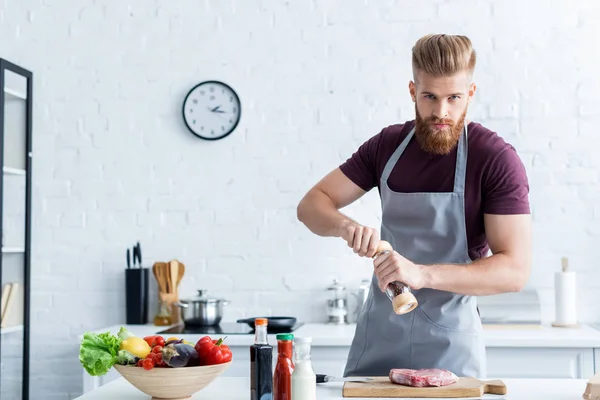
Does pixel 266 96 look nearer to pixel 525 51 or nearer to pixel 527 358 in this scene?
pixel 525 51

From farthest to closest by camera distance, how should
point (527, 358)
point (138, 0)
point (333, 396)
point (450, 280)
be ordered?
1. point (138, 0)
2. point (527, 358)
3. point (450, 280)
4. point (333, 396)

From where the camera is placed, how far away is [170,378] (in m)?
1.94

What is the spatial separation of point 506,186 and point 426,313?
459mm

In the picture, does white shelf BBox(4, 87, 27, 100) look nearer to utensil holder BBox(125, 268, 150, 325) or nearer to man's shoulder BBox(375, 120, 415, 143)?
utensil holder BBox(125, 268, 150, 325)

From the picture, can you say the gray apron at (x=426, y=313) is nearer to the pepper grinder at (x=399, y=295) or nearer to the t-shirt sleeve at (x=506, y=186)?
the t-shirt sleeve at (x=506, y=186)

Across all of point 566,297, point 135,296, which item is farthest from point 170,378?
point 566,297

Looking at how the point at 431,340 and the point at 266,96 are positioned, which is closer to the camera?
the point at 431,340

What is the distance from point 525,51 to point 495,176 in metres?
1.82

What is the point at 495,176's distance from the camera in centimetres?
246

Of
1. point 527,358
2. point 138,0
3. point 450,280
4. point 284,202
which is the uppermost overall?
point 138,0

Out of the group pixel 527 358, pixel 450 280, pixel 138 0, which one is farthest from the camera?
pixel 138 0

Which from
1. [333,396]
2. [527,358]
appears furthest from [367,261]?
[333,396]

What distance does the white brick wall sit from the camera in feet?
13.2

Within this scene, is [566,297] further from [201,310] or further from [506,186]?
[201,310]
